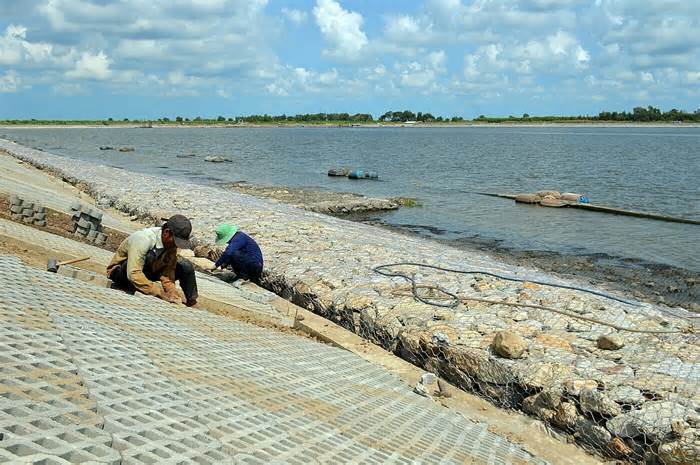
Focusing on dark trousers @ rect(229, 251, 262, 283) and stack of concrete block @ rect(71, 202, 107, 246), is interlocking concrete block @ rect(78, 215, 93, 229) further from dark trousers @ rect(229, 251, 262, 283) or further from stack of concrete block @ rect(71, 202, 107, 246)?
dark trousers @ rect(229, 251, 262, 283)

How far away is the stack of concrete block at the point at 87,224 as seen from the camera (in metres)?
11.4

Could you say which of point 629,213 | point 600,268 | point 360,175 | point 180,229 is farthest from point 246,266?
point 360,175

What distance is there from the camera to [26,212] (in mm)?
11500

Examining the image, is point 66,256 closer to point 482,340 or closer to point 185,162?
point 482,340

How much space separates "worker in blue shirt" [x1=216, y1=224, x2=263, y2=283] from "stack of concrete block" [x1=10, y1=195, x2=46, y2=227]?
4189mm

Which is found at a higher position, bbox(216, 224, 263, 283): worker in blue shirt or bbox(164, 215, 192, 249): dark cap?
bbox(164, 215, 192, 249): dark cap

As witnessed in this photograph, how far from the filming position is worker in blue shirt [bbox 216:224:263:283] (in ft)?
32.1

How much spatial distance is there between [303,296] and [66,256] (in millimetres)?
3514

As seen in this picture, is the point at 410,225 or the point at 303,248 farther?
the point at 410,225

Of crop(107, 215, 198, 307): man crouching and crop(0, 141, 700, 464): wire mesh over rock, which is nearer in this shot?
crop(0, 141, 700, 464): wire mesh over rock

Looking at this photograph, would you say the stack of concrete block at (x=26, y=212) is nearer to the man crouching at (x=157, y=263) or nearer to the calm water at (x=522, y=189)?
the man crouching at (x=157, y=263)

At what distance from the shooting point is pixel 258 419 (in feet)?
12.5

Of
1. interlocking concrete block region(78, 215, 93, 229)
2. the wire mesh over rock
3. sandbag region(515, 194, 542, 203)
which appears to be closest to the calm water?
sandbag region(515, 194, 542, 203)

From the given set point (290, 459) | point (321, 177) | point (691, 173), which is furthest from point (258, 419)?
point (691, 173)
